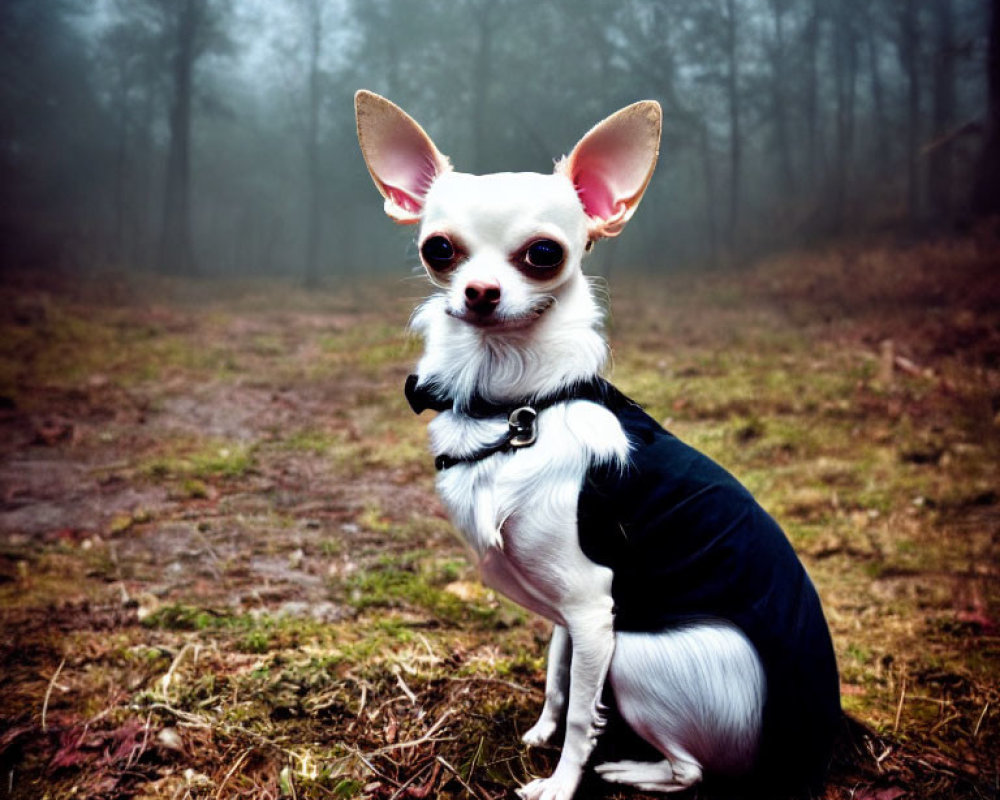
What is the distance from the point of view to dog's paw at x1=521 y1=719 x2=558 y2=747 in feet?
5.40

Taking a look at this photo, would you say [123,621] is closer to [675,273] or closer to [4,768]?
[4,768]

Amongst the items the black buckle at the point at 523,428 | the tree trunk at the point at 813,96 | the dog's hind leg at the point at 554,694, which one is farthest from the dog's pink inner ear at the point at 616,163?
the tree trunk at the point at 813,96

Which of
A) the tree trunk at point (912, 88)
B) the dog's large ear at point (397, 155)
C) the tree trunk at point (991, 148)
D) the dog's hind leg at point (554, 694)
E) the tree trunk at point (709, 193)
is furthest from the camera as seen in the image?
the tree trunk at point (709, 193)

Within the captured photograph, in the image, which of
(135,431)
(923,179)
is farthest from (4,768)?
(923,179)

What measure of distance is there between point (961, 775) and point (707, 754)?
84 centimetres

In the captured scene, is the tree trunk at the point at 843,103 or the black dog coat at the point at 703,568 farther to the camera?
the tree trunk at the point at 843,103

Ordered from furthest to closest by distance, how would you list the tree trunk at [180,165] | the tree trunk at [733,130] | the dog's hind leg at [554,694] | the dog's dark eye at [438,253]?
the tree trunk at [180,165], the tree trunk at [733,130], the dog's hind leg at [554,694], the dog's dark eye at [438,253]

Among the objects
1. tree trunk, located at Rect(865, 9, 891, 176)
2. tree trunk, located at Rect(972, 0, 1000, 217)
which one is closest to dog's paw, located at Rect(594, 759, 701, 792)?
tree trunk, located at Rect(972, 0, 1000, 217)

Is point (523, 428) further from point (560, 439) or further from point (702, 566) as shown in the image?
point (702, 566)

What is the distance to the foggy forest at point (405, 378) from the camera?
5.86 feet

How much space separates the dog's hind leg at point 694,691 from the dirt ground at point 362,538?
A: 245 millimetres

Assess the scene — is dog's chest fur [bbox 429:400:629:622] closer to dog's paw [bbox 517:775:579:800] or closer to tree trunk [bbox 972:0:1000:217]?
dog's paw [bbox 517:775:579:800]

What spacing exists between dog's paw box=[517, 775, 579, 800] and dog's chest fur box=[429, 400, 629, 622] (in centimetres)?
39

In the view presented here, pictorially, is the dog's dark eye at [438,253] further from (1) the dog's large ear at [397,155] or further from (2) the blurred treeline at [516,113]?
(2) the blurred treeline at [516,113]
